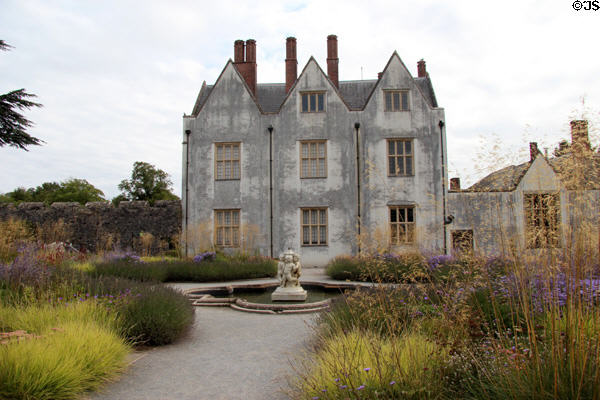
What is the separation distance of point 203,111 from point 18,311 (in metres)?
16.6

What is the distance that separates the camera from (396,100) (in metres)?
20.5

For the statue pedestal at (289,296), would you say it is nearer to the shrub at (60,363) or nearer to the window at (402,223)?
the shrub at (60,363)

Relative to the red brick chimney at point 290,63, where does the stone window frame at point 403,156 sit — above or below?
below

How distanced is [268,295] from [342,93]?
601 inches

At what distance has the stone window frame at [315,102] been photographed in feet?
68.0

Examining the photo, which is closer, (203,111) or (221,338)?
(221,338)

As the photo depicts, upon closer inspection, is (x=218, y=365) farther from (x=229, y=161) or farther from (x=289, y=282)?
(x=229, y=161)

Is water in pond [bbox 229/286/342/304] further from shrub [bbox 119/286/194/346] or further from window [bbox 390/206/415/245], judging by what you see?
window [bbox 390/206/415/245]

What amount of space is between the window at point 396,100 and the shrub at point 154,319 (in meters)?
16.4

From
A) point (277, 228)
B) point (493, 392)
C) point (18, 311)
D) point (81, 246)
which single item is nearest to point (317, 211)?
point (277, 228)

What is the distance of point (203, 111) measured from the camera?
68.9ft

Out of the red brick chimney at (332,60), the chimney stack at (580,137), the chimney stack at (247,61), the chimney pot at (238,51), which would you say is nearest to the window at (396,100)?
the red brick chimney at (332,60)

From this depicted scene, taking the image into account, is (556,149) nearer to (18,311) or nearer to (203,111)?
(18,311)

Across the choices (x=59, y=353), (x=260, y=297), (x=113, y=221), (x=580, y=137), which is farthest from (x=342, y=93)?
(x=59, y=353)
